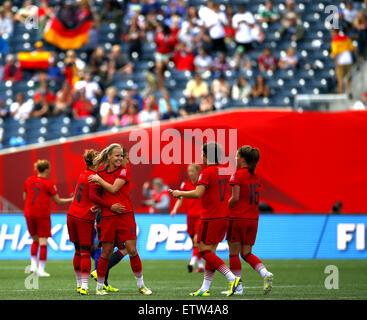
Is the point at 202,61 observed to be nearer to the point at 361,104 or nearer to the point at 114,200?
the point at 361,104

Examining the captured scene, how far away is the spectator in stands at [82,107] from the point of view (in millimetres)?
25266

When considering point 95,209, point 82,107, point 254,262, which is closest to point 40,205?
point 95,209

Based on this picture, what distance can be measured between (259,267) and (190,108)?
469 inches

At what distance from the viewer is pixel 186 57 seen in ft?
87.1

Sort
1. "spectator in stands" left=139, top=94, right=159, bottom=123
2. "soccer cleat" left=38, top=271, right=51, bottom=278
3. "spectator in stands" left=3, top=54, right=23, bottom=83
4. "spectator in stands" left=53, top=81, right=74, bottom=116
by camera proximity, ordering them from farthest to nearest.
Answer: "spectator in stands" left=3, top=54, right=23, bottom=83 < "spectator in stands" left=53, top=81, right=74, bottom=116 < "spectator in stands" left=139, top=94, right=159, bottom=123 < "soccer cleat" left=38, top=271, right=51, bottom=278

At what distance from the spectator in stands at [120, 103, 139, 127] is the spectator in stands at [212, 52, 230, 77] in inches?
111

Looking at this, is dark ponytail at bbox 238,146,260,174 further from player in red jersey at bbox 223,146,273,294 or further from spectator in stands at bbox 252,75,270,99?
spectator in stands at bbox 252,75,270,99

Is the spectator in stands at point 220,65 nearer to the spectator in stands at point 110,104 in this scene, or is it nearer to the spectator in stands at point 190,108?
the spectator in stands at point 190,108

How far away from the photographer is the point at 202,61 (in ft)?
86.7

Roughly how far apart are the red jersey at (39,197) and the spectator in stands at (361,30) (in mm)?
12476

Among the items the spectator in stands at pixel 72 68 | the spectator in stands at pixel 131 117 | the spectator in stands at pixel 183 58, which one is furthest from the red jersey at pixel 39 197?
the spectator in stands at pixel 183 58

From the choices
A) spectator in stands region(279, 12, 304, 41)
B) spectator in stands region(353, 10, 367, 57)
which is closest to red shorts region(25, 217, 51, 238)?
spectator in stands region(353, 10, 367, 57)

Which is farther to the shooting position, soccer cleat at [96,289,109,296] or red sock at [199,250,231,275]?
soccer cleat at [96,289,109,296]

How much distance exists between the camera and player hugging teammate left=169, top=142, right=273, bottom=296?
12117 mm
